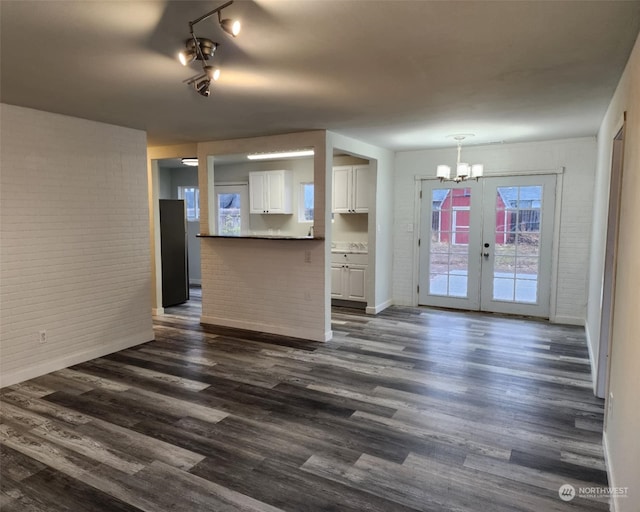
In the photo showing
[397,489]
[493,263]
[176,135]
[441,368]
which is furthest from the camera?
[493,263]

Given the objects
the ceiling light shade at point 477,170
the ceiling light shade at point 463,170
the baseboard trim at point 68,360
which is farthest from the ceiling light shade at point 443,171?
the baseboard trim at point 68,360

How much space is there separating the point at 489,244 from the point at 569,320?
1461mm

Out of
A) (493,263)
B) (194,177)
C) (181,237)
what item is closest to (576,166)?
(493,263)

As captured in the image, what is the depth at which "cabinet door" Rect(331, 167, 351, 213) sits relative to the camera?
6.64 m

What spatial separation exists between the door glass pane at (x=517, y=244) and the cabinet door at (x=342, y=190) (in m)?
2.21

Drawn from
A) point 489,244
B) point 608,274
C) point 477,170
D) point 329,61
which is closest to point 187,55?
point 329,61

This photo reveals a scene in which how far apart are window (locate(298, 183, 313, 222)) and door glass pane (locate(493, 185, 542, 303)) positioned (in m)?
3.01

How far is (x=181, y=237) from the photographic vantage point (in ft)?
23.3

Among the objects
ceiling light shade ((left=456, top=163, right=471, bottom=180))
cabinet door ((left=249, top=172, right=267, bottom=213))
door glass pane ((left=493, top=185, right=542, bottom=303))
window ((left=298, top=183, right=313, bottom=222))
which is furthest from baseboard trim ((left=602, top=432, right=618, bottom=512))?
cabinet door ((left=249, top=172, right=267, bottom=213))

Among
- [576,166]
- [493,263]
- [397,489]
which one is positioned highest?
[576,166]

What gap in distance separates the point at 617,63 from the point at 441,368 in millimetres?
2800

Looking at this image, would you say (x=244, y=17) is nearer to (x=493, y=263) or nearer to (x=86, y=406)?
(x=86, y=406)

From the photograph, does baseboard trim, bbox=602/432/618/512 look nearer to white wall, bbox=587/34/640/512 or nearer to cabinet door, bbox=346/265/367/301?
white wall, bbox=587/34/640/512

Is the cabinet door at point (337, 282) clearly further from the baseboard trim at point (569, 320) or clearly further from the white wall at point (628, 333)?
the white wall at point (628, 333)
